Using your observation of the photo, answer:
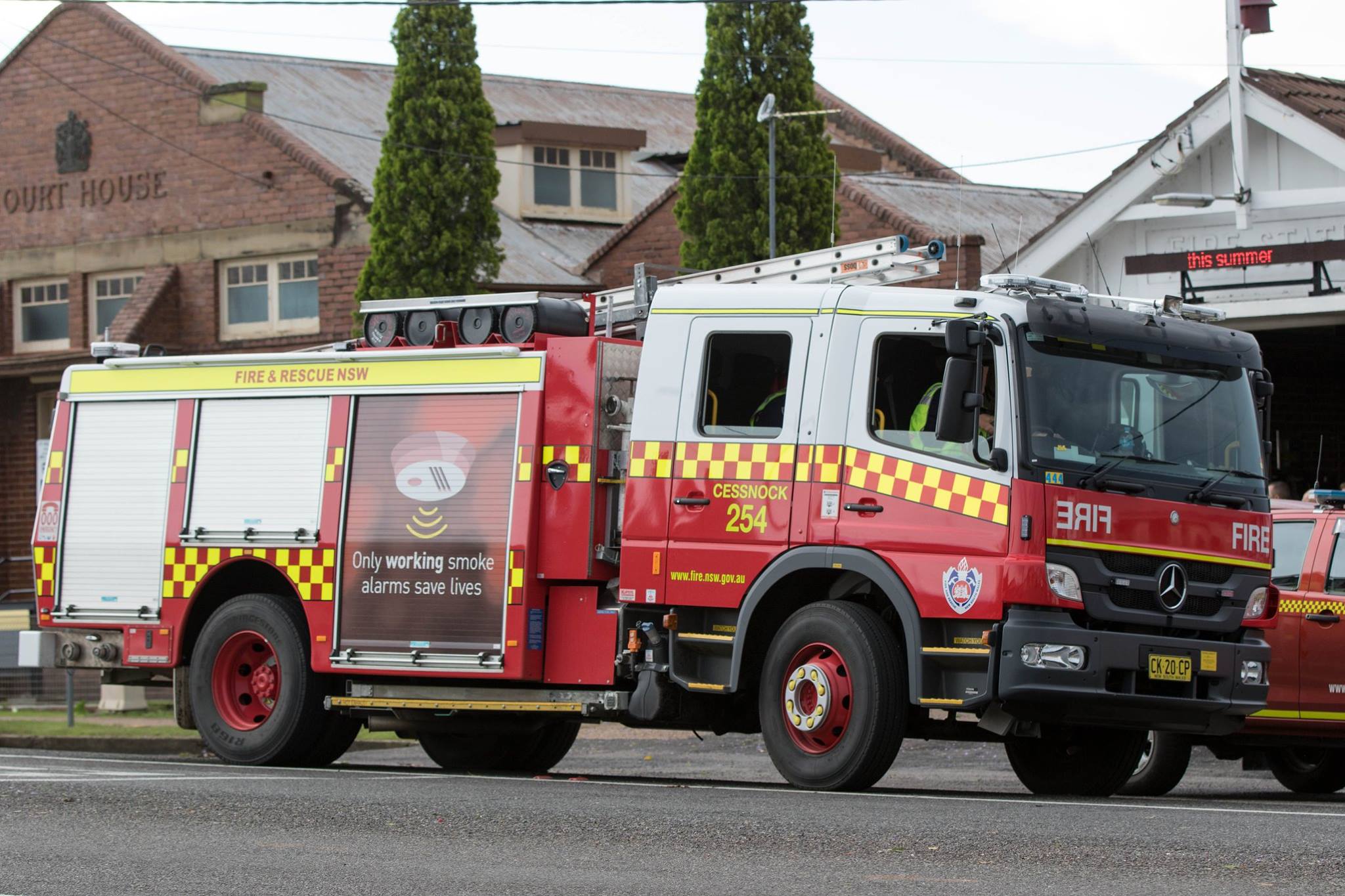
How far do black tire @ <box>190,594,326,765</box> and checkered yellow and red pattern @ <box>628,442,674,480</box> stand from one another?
2.80 metres

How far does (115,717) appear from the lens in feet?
74.6

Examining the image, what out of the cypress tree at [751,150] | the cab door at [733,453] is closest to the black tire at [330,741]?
the cab door at [733,453]

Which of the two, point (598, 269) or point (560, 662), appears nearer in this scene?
point (560, 662)

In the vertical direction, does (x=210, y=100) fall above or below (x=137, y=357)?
above

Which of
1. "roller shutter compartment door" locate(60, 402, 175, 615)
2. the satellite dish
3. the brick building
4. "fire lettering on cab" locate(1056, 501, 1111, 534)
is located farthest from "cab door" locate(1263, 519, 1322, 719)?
the brick building

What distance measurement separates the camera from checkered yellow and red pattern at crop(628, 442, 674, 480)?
39.7 feet

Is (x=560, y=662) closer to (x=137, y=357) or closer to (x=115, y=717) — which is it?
(x=137, y=357)

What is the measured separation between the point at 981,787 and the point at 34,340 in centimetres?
2362

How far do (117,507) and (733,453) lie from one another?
192 inches

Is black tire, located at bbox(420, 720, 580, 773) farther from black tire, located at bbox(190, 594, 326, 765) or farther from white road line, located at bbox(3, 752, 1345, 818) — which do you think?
black tire, located at bbox(190, 594, 326, 765)

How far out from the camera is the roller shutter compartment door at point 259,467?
13758 mm

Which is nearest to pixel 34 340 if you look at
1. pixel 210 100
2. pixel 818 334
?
pixel 210 100

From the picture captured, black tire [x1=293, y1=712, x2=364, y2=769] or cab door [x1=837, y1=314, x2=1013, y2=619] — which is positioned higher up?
cab door [x1=837, y1=314, x2=1013, y2=619]

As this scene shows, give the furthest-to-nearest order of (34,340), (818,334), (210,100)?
1. (34,340)
2. (210,100)
3. (818,334)
